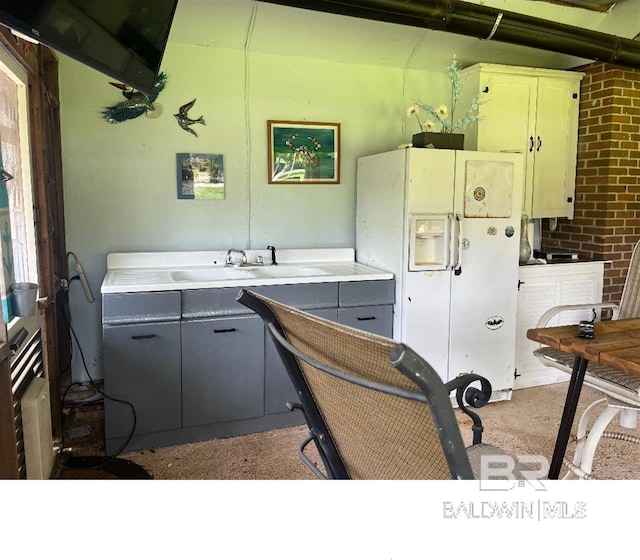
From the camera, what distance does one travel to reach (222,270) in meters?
3.32

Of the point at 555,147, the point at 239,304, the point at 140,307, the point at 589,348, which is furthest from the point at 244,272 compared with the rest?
the point at 555,147

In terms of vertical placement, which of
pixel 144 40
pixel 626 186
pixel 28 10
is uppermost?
pixel 144 40

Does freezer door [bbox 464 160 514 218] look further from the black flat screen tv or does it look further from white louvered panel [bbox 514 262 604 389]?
the black flat screen tv

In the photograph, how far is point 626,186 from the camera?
12.8ft

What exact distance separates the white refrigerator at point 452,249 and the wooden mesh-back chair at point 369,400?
1926mm

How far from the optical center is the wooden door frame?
2.36 meters

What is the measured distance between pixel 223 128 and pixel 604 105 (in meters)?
2.81

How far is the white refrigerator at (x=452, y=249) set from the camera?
3.15 metres

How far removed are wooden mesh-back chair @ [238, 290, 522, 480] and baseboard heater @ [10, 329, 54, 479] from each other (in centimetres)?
124

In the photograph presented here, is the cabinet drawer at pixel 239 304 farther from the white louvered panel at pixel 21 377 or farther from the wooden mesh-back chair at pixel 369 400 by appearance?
the wooden mesh-back chair at pixel 369 400

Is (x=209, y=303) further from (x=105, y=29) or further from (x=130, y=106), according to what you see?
(x=105, y=29)
